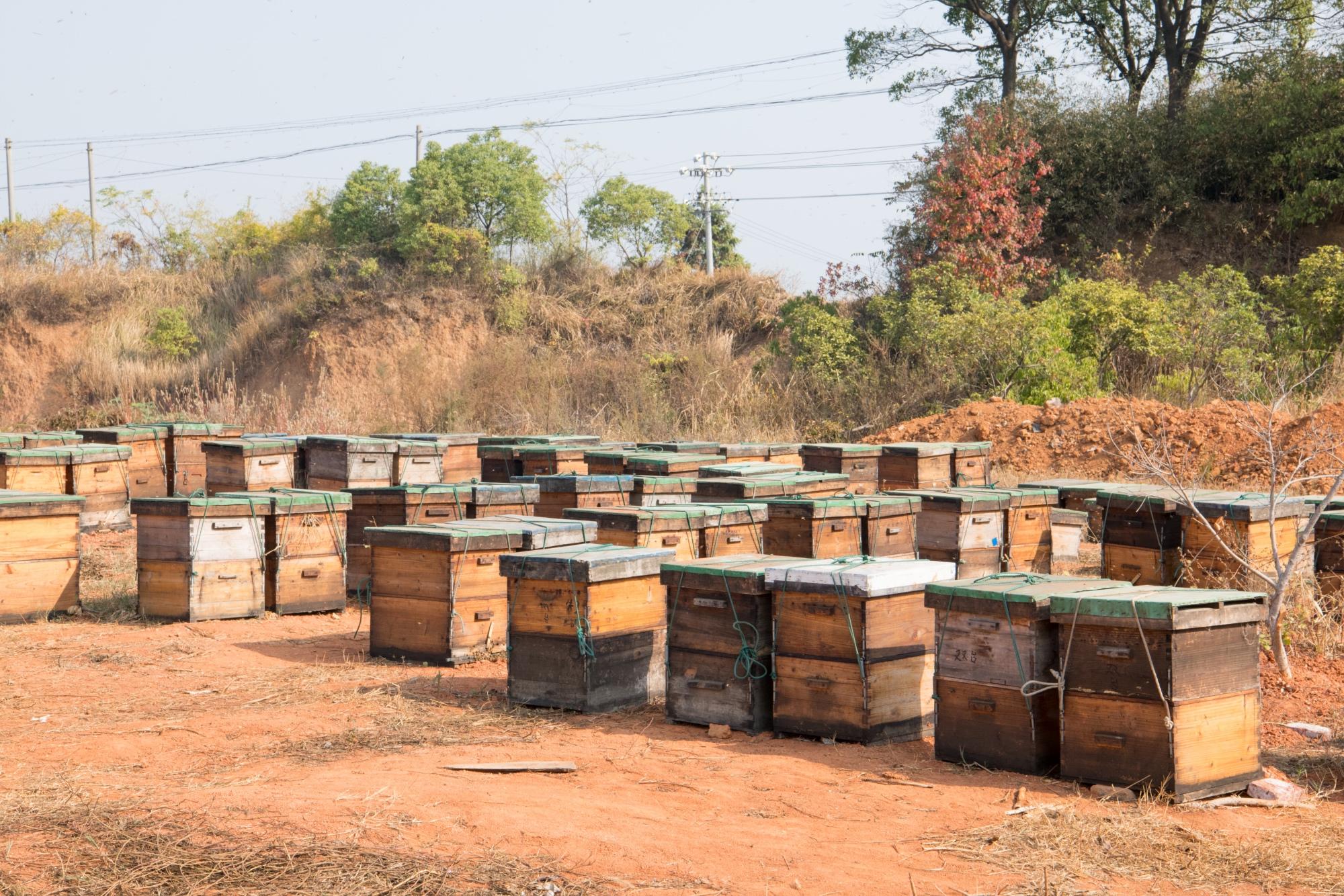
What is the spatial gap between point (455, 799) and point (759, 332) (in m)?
26.6

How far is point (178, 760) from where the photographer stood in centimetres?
671

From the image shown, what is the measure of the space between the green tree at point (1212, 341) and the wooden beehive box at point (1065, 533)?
391 inches

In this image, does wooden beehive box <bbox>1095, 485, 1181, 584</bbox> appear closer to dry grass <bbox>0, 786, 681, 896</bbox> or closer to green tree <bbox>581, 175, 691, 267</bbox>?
dry grass <bbox>0, 786, 681, 896</bbox>

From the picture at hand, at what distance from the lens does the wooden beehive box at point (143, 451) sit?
15.4 meters

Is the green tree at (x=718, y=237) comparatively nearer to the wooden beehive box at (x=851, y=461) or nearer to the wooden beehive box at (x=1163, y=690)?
the wooden beehive box at (x=851, y=461)

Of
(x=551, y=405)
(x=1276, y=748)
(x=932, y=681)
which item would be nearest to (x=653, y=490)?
(x=932, y=681)

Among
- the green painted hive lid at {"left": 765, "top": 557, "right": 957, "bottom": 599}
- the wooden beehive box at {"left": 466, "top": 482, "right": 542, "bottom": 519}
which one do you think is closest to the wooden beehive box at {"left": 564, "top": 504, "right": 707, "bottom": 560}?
the wooden beehive box at {"left": 466, "top": 482, "right": 542, "bottom": 519}

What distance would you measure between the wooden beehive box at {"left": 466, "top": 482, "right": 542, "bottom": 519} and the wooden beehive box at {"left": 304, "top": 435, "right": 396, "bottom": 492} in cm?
275

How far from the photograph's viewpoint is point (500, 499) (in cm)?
1084

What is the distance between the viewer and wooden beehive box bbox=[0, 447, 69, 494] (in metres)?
12.7

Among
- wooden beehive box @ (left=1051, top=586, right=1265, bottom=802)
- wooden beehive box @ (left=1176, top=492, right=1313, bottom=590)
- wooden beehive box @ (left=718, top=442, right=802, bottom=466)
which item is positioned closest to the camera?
wooden beehive box @ (left=1051, top=586, right=1265, bottom=802)

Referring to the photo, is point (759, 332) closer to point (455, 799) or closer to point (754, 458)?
point (754, 458)

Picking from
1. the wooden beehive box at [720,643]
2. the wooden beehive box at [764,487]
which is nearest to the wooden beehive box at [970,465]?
the wooden beehive box at [764,487]

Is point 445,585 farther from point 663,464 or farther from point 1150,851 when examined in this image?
point 1150,851
